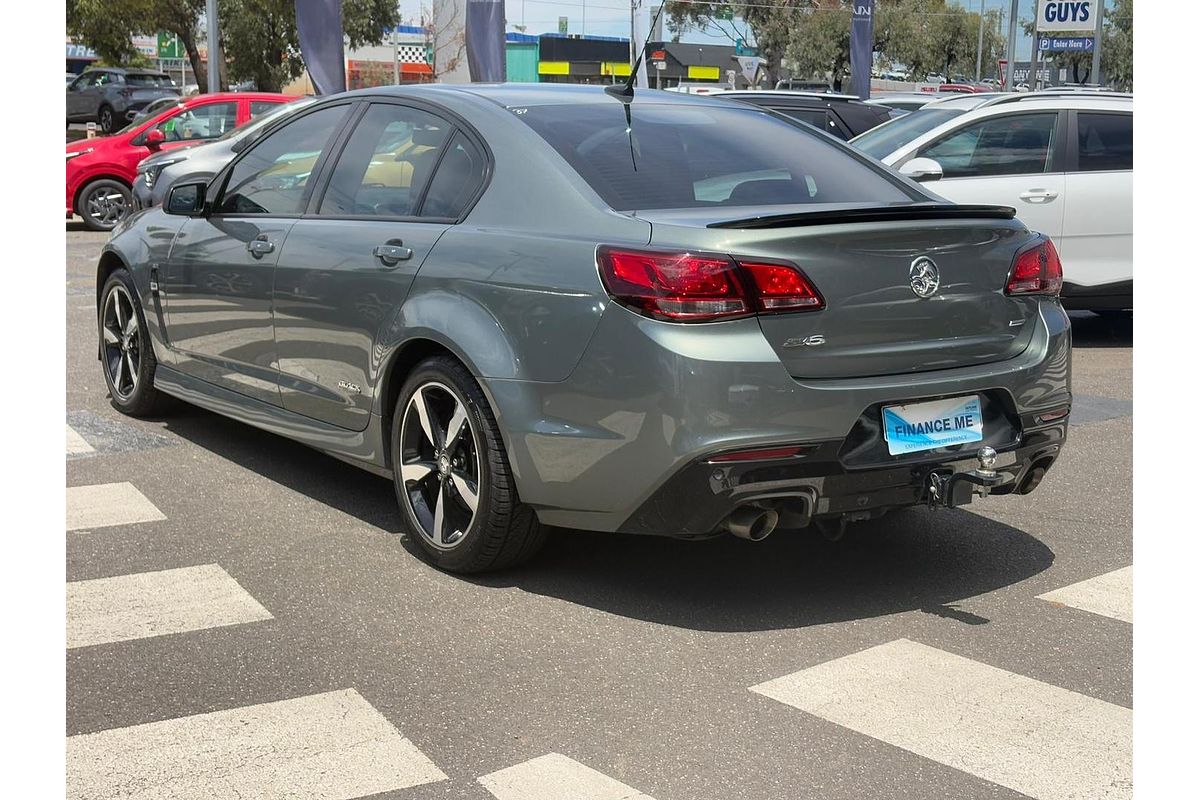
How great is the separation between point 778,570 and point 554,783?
6.05 feet

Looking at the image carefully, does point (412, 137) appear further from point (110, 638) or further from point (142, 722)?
point (142, 722)

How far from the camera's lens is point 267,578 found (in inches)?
190

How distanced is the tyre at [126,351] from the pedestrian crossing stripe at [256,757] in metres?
3.59

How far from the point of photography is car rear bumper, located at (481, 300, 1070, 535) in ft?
13.5

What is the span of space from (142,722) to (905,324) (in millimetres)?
2407

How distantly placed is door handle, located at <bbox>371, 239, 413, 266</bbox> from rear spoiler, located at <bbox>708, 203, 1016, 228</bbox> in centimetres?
122

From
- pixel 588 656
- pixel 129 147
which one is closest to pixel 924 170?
pixel 588 656

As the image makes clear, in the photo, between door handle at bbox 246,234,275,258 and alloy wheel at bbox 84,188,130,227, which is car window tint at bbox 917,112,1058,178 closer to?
door handle at bbox 246,234,275,258

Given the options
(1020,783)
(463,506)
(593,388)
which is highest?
(593,388)

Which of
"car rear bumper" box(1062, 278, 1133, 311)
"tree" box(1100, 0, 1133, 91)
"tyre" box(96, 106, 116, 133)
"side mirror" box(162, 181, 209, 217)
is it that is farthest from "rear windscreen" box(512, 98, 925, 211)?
"tree" box(1100, 0, 1133, 91)

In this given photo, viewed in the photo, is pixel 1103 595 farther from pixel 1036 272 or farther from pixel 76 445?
pixel 76 445

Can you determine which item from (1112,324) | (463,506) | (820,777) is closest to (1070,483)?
(463,506)

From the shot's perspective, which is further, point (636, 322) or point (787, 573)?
point (787, 573)

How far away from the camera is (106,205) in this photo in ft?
58.9
